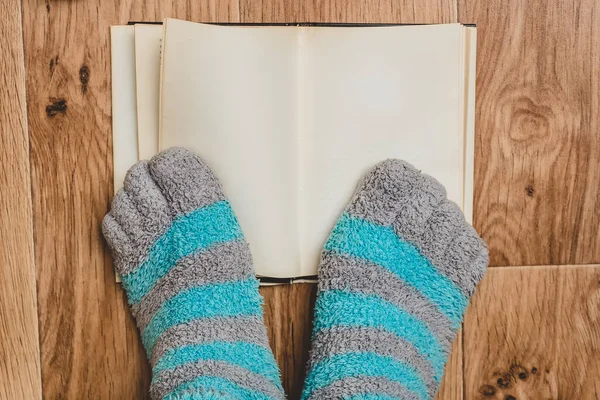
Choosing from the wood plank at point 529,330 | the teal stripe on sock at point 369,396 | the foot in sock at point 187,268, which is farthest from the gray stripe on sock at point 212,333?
the wood plank at point 529,330

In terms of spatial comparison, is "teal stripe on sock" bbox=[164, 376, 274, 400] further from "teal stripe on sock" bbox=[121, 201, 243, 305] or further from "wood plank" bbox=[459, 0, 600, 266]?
"wood plank" bbox=[459, 0, 600, 266]

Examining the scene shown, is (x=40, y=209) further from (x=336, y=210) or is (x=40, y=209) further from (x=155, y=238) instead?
(x=336, y=210)

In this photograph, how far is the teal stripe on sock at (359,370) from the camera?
0.59 m

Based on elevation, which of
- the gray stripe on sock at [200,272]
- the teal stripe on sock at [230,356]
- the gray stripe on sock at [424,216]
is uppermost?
the gray stripe on sock at [424,216]

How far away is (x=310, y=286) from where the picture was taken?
633mm

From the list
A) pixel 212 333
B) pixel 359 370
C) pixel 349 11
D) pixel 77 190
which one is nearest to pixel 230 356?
pixel 212 333

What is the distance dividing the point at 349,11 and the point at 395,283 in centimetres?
28

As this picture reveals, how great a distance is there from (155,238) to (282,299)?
147mm

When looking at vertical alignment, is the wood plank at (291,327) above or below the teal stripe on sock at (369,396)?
above

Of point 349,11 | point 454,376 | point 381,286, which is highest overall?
point 349,11

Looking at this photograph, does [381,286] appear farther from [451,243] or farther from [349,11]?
[349,11]

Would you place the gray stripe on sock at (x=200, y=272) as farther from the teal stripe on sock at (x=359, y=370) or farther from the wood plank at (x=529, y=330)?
the wood plank at (x=529, y=330)

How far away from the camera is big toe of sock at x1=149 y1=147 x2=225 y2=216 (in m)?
0.60

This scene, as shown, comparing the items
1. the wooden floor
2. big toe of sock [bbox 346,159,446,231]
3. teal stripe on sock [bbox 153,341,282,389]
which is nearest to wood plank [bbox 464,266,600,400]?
the wooden floor
